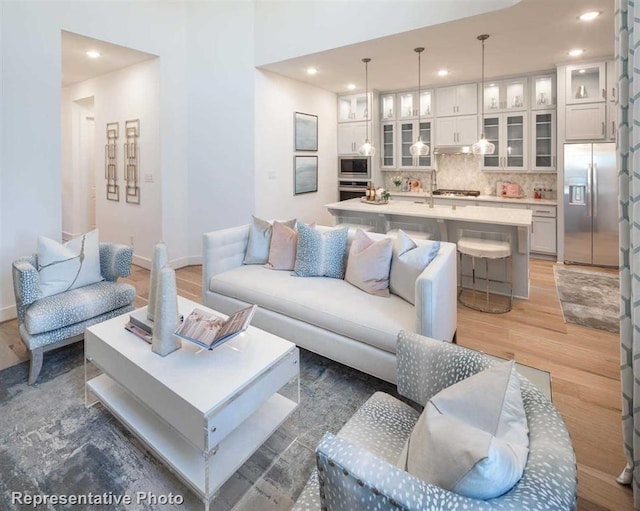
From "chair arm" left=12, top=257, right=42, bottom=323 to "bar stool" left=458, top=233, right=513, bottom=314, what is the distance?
11.3 ft

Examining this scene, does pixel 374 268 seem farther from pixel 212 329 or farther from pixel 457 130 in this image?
pixel 457 130

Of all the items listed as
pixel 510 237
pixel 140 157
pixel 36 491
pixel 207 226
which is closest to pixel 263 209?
pixel 207 226

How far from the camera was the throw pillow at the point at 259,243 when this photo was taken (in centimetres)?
334

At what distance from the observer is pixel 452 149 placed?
19.5 ft

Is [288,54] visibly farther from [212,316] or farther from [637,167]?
[637,167]

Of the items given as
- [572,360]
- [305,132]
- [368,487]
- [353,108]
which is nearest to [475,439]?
[368,487]

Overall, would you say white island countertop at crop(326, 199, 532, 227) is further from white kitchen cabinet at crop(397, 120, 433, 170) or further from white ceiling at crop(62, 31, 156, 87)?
white ceiling at crop(62, 31, 156, 87)

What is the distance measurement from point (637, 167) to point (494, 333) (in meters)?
1.98

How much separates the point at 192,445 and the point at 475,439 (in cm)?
121

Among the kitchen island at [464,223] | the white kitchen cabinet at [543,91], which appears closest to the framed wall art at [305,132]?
the kitchen island at [464,223]

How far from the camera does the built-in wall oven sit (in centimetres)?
671

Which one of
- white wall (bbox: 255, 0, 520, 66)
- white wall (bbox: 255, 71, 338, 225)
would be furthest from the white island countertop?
white wall (bbox: 255, 0, 520, 66)

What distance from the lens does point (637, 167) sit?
1.42m

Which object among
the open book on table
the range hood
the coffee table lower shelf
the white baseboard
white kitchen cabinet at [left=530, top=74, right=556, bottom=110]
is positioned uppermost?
white kitchen cabinet at [left=530, top=74, right=556, bottom=110]
